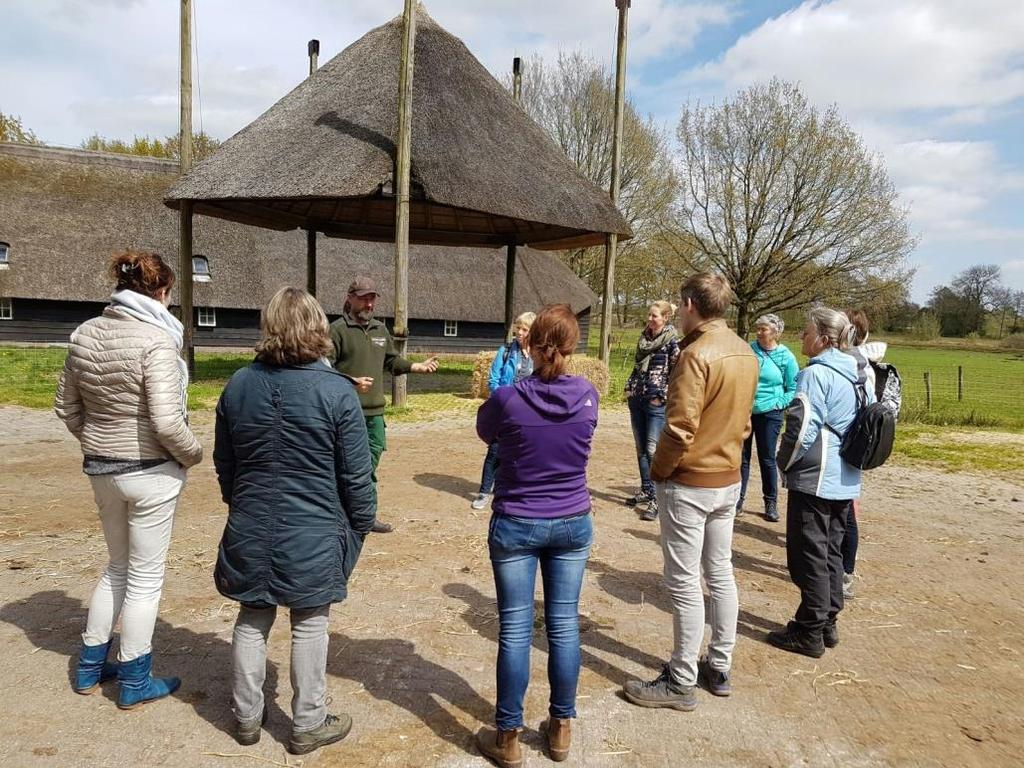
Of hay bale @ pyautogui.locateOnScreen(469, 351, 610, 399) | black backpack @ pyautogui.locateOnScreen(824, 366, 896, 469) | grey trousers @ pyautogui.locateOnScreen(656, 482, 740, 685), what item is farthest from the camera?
hay bale @ pyautogui.locateOnScreen(469, 351, 610, 399)

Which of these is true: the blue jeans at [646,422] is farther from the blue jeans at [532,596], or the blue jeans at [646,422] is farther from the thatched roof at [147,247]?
the thatched roof at [147,247]

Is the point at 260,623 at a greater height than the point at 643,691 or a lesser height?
greater

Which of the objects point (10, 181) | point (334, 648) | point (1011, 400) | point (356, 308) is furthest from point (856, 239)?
point (10, 181)

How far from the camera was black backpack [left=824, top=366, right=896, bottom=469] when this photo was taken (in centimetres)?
387

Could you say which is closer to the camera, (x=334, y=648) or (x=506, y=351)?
(x=334, y=648)

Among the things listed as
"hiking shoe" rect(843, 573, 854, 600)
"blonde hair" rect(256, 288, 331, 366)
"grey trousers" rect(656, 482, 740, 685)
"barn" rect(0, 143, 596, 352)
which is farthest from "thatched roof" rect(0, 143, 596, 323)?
"blonde hair" rect(256, 288, 331, 366)

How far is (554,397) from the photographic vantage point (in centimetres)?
275

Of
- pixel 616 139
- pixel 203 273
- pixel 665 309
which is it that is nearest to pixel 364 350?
pixel 665 309

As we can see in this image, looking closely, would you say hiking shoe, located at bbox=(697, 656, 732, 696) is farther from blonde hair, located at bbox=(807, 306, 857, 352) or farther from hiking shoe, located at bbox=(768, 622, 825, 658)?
blonde hair, located at bbox=(807, 306, 857, 352)

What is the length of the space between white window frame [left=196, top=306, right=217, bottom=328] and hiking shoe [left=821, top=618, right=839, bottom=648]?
23.7 metres

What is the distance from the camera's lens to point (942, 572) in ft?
18.1

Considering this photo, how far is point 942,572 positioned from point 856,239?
823 inches

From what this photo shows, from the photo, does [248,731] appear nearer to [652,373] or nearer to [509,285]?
[652,373]

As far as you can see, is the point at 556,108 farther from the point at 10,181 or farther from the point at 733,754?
the point at 733,754
